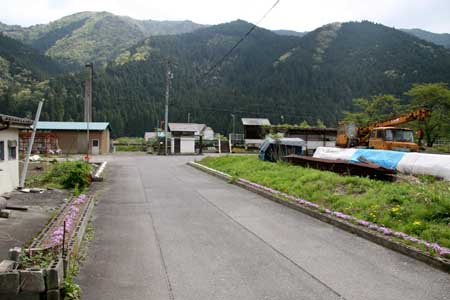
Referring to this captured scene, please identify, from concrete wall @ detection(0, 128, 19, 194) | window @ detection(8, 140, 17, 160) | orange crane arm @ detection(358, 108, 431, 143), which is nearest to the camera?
concrete wall @ detection(0, 128, 19, 194)

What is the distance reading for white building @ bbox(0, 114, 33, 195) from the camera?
10.6 metres

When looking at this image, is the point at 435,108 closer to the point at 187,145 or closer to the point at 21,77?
the point at 187,145

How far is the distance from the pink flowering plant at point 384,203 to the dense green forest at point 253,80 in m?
66.4

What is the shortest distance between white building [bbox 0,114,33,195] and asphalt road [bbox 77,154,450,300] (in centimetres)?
376

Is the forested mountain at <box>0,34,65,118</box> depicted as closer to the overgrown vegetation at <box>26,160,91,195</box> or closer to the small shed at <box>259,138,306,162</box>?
the small shed at <box>259,138,306,162</box>

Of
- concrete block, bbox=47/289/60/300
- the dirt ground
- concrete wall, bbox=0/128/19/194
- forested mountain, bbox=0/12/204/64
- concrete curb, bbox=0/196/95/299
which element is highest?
forested mountain, bbox=0/12/204/64

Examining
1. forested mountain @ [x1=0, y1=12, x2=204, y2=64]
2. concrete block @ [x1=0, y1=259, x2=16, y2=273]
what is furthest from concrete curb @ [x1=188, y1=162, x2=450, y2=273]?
forested mountain @ [x1=0, y1=12, x2=204, y2=64]

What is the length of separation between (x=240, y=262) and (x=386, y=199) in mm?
4387

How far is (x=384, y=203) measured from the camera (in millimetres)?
8125

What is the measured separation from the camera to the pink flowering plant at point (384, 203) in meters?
6.25

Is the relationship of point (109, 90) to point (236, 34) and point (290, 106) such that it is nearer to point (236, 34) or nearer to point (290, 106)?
point (290, 106)

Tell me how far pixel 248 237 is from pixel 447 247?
10.3 ft

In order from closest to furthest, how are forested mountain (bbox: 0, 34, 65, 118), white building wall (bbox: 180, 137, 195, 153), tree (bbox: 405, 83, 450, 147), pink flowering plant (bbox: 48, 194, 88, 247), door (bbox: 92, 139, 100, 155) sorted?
pink flowering plant (bbox: 48, 194, 88, 247)
tree (bbox: 405, 83, 450, 147)
door (bbox: 92, 139, 100, 155)
white building wall (bbox: 180, 137, 195, 153)
forested mountain (bbox: 0, 34, 65, 118)

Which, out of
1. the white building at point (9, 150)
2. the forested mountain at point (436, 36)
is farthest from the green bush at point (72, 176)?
the forested mountain at point (436, 36)
